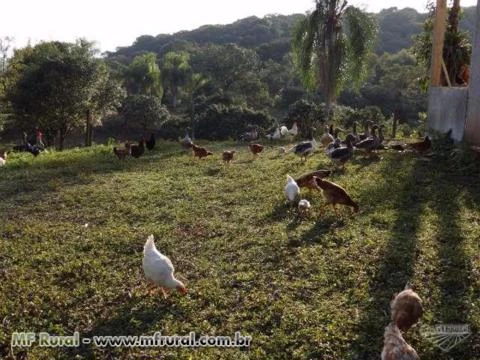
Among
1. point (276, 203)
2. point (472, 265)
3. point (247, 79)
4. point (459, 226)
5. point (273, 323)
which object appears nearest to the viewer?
point (273, 323)

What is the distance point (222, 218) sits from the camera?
8.34 m

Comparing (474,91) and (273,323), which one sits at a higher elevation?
(474,91)

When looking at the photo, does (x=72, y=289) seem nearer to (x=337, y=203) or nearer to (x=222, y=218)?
(x=222, y=218)

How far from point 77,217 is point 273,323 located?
206 inches

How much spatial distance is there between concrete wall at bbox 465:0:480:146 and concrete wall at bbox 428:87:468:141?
304 mm

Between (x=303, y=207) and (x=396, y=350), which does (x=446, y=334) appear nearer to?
(x=396, y=350)

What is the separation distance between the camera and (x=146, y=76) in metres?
57.3

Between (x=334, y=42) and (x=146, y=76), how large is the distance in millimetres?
39472

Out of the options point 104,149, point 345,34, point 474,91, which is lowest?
point 104,149

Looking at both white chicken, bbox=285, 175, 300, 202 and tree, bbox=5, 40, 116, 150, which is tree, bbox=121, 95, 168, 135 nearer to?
tree, bbox=5, 40, 116, 150

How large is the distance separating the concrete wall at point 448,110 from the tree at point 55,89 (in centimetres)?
1712

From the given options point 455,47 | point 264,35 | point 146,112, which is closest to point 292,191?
point 455,47

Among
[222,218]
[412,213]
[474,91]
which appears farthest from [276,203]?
[474,91]

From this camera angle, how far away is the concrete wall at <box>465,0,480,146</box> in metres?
10.8
